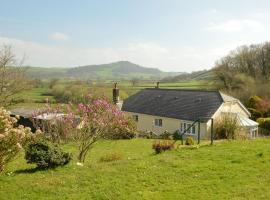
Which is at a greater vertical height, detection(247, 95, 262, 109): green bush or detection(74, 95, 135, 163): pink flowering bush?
detection(247, 95, 262, 109): green bush

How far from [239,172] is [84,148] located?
7.45 meters

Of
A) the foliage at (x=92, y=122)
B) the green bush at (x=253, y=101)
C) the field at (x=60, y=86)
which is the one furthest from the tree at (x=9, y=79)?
the green bush at (x=253, y=101)

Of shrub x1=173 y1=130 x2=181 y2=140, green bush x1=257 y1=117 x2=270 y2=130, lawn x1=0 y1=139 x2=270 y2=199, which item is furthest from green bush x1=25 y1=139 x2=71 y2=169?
green bush x1=257 y1=117 x2=270 y2=130

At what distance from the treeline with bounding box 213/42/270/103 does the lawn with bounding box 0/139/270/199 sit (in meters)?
42.3

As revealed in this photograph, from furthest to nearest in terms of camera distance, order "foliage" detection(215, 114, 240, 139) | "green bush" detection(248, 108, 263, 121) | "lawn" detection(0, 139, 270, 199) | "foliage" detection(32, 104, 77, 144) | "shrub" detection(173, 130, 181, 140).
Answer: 1. "green bush" detection(248, 108, 263, 121)
2. "shrub" detection(173, 130, 181, 140)
3. "foliage" detection(215, 114, 240, 139)
4. "foliage" detection(32, 104, 77, 144)
5. "lawn" detection(0, 139, 270, 199)

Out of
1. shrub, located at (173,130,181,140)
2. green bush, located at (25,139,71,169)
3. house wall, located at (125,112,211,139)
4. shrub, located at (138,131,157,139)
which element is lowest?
shrub, located at (138,131,157,139)

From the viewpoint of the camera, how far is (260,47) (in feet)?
208

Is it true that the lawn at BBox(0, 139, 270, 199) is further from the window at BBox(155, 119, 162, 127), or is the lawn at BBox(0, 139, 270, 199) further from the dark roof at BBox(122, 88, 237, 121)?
the window at BBox(155, 119, 162, 127)

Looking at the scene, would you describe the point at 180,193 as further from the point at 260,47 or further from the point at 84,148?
the point at 260,47

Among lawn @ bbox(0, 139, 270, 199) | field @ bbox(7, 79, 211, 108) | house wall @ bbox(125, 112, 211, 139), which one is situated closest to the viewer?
lawn @ bbox(0, 139, 270, 199)

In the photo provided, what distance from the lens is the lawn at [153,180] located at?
10414 mm

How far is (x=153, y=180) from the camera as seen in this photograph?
38.1 ft

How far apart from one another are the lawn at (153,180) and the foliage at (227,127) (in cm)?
1481

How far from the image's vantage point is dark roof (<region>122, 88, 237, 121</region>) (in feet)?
131
